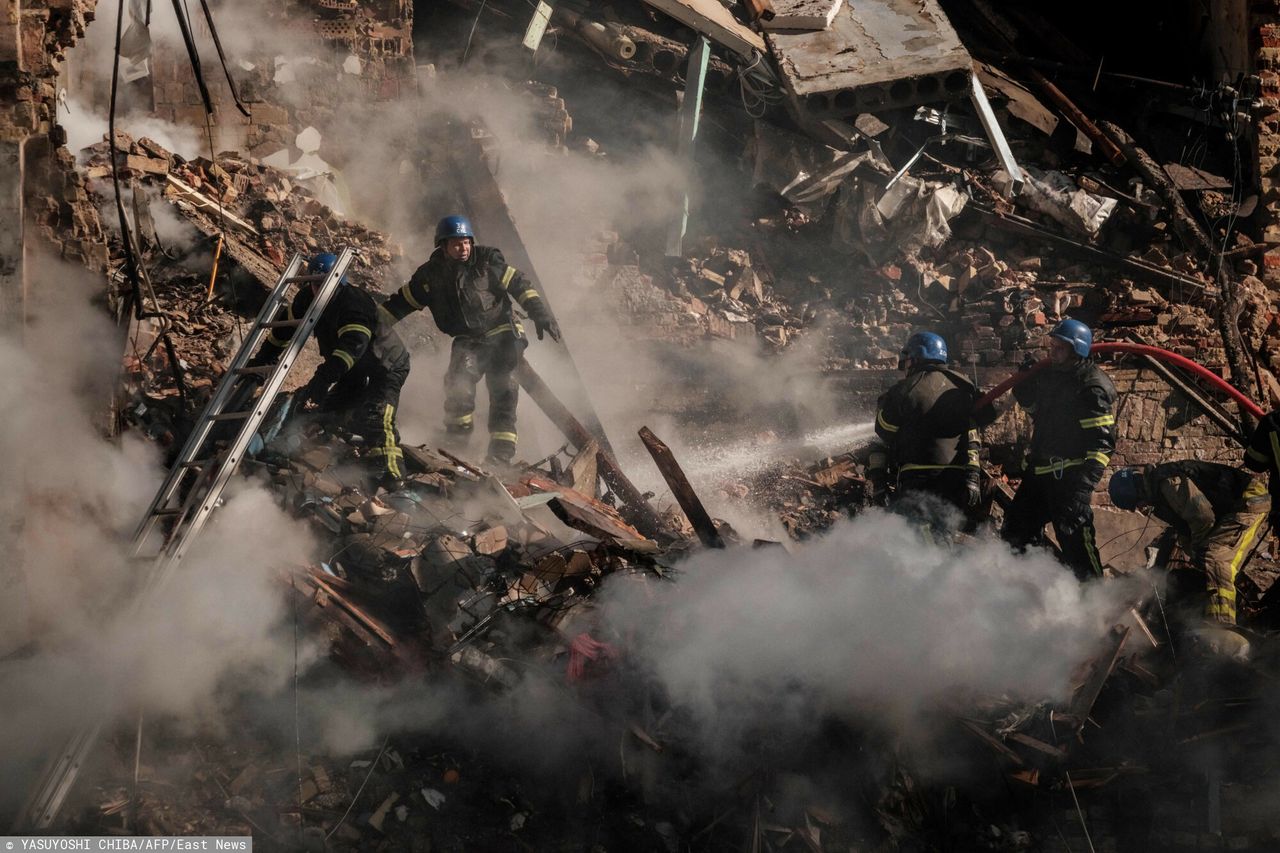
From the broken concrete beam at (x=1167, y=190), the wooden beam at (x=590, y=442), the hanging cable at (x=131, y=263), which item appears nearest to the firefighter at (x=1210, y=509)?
the wooden beam at (x=590, y=442)

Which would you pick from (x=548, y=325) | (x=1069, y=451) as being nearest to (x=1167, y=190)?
(x=1069, y=451)

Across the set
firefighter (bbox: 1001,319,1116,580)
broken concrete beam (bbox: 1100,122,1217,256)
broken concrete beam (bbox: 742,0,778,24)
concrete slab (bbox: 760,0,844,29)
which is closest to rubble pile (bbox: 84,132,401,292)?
broken concrete beam (bbox: 742,0,778,24)

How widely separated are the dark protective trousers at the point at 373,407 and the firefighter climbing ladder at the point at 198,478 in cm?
83

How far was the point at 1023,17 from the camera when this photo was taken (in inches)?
475

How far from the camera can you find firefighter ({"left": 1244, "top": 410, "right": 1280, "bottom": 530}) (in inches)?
253

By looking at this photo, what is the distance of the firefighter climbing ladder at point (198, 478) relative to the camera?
4.78 metres

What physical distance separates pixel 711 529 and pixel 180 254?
4.62m

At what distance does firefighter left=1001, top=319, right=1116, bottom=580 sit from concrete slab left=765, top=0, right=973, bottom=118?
4.18 metres

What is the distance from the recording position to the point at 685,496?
6984 millimetres

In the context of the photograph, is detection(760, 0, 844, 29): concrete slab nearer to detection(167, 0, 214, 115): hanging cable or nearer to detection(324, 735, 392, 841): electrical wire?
detection(167, 0, 214, 115): hanging cable

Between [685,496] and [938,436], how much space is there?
1.68 metres

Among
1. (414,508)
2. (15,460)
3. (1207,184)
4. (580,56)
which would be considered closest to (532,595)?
(414,508)

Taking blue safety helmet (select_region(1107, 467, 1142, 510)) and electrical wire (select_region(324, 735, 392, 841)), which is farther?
blue safety helmet (select_region(1107, 467, 1142, 510))

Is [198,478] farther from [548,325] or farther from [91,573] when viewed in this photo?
[548,325]
